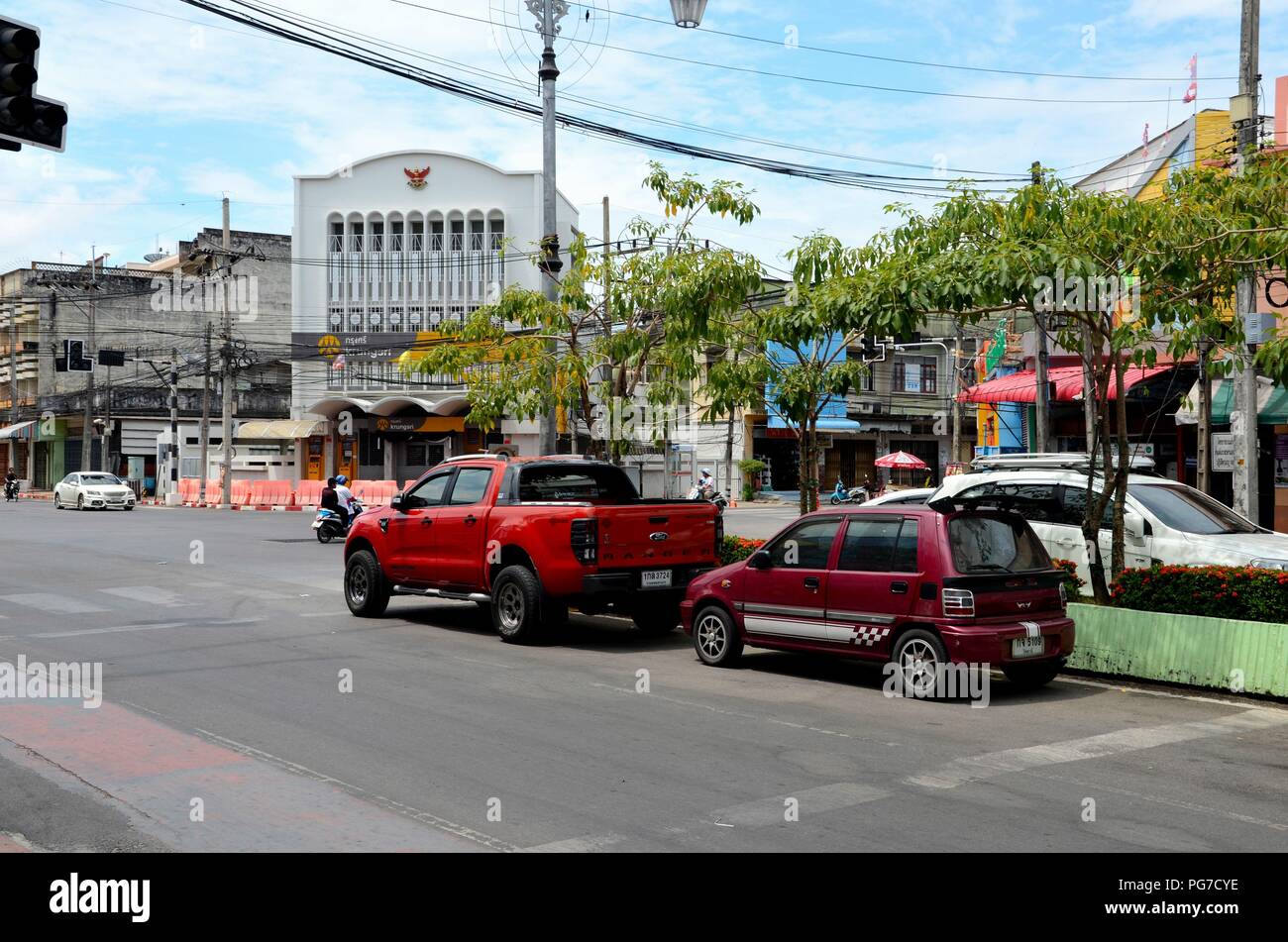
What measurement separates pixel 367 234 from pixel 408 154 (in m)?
4.21

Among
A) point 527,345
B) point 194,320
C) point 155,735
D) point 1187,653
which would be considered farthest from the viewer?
point 194,320

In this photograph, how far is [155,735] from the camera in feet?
27.7

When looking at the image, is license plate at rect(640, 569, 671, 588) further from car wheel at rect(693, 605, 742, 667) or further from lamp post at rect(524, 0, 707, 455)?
lamp post at rect(524, 0, 707, 455)

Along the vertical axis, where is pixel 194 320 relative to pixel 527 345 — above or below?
above

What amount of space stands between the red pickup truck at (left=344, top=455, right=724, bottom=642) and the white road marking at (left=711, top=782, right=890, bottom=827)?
5736 mm

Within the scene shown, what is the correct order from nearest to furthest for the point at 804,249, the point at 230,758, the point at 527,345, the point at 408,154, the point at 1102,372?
the point at 230,758 < the point at 1102,372 < the point at 804,249 < the point at 527,345 < the point at 408,154

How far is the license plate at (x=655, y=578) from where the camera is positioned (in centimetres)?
1290

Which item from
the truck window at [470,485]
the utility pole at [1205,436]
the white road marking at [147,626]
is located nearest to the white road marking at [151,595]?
the white road marking at [147,626]

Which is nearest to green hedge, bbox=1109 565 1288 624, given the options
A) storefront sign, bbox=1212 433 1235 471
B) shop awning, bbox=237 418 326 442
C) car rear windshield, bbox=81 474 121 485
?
storefront sign, bbox=1212 433 1235 471

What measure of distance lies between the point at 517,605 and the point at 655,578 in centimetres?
149

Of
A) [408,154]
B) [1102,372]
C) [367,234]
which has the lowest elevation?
[1102,372]

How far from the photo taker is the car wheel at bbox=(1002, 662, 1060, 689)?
10453 millimetres
